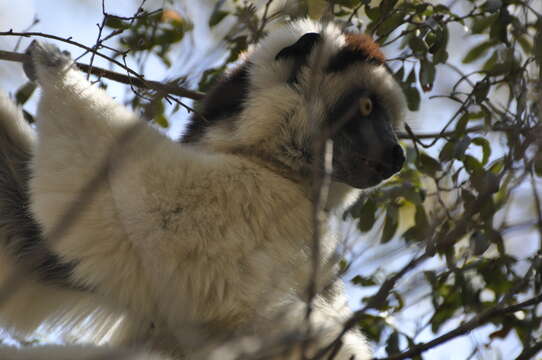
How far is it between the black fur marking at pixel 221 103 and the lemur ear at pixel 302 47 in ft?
0.90

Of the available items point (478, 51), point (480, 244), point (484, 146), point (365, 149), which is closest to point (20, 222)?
point (365, 149)

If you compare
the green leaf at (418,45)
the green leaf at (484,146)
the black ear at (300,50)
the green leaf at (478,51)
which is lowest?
the green leaf at (484,146)

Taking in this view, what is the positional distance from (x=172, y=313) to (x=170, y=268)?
279mm

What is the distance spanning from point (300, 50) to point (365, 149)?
33.2 inches

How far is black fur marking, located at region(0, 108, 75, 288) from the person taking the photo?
4.10m

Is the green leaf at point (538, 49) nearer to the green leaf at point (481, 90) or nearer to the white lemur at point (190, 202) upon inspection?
the green leaf at point (481, 90)

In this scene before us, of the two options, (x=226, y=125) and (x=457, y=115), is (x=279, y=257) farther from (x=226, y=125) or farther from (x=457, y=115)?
(x=457, y=115)

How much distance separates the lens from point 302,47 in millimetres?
4516

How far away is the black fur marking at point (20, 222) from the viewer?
410 centimetres

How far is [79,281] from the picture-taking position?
12.8ft

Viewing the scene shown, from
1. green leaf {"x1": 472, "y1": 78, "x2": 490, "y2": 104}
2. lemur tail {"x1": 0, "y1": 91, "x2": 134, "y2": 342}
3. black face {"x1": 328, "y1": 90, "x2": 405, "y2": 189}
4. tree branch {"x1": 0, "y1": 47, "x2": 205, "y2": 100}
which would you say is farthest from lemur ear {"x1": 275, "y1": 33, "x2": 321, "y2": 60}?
lemur tail {"x1": 0, "y1": 91, "x2": 134, "y2": 342}

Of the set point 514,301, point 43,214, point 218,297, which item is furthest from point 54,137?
point 514,301

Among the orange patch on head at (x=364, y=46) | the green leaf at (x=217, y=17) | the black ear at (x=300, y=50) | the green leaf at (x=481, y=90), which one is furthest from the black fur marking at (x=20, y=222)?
the green leaf at (x=481, y=90)

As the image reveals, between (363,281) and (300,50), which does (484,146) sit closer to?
(363,281)
